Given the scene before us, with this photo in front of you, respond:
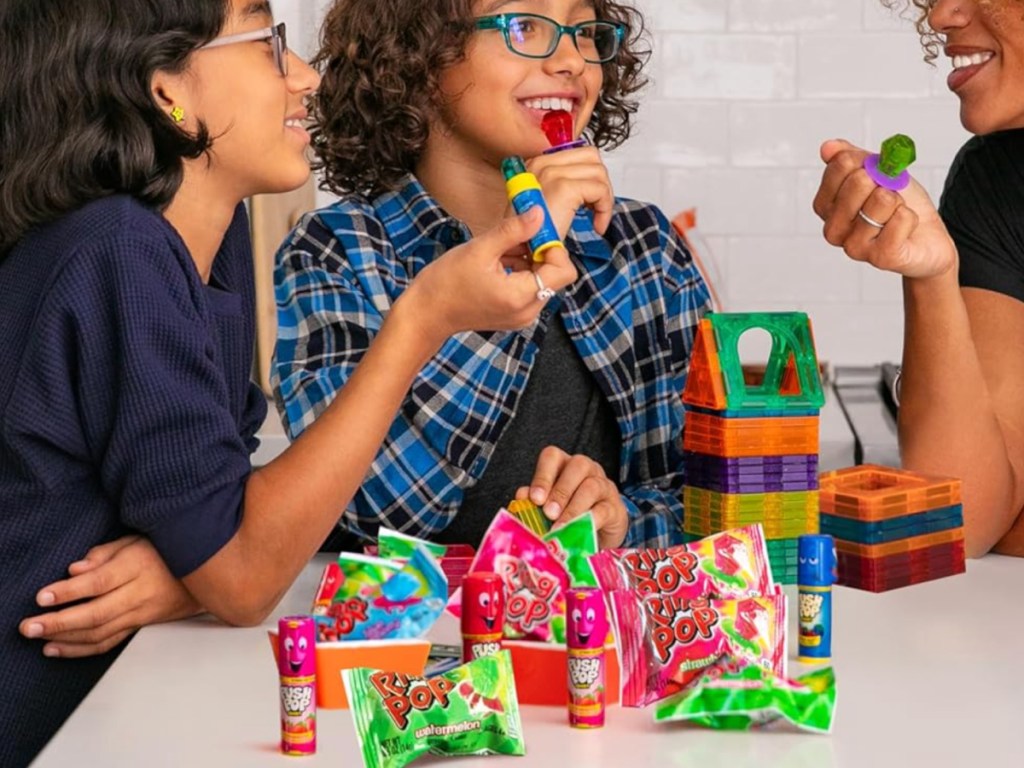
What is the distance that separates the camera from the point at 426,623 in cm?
132

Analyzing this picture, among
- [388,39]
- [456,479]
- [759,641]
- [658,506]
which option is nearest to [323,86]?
[388,39]

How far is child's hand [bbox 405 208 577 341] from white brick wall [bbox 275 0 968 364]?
6.84ft

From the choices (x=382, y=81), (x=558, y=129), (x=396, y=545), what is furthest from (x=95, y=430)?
(x=382, y=81)

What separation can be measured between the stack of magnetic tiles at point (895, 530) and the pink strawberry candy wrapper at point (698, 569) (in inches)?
10.7

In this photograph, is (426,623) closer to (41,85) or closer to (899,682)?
(899,682)

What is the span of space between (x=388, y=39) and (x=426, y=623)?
102 centimetres

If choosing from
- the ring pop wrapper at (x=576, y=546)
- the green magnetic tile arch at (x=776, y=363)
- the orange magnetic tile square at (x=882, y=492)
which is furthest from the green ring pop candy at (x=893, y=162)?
the ring pop wrapper at (x=576, y=546)

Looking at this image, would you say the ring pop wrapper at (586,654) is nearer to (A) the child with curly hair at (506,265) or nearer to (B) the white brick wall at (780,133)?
(A) the child with curly hair at (506,265)

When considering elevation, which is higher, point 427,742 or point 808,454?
point 808,454

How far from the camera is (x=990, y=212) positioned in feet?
6.76

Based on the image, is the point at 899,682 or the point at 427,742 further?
the point at 899,682

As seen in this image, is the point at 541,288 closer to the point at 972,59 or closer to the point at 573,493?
the point at 573,493

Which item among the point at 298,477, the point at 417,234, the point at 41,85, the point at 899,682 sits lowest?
the point at 899,682

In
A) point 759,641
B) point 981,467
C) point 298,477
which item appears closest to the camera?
point 759,641
